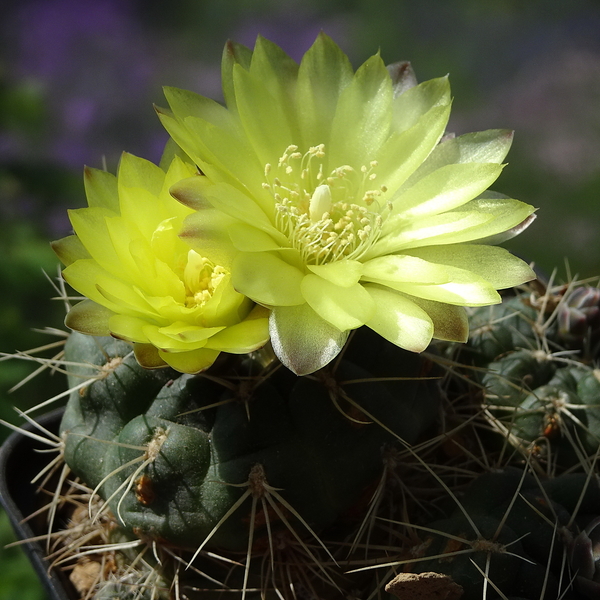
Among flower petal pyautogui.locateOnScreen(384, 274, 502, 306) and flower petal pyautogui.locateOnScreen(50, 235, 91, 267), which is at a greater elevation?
flower petal pyautogui.locateOnScreen(50, 235, 91, 267)

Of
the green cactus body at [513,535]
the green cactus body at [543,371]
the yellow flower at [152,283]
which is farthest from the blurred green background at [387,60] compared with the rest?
the yellow flower at [152,283]

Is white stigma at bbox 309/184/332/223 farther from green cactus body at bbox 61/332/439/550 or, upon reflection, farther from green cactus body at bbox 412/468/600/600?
green cactus body at bbox 412/468/600/600

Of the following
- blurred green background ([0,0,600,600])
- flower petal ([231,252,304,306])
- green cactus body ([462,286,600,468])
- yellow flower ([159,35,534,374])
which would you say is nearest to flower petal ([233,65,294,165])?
yellow flower ([159,35,534,374])

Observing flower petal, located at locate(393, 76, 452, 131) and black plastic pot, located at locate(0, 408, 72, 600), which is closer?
flower petal, located at locate(393, 76, 452, 131)

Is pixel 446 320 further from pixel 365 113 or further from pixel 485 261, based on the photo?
pixel 365 113

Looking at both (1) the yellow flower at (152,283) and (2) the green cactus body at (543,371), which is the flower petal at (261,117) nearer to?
(1) the yellow flower at (152,283)

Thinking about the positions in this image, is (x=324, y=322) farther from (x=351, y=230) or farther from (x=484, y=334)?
(x=484, y=334)

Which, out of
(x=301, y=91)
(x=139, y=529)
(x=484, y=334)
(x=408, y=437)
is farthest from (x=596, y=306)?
(x=139, y=529)
